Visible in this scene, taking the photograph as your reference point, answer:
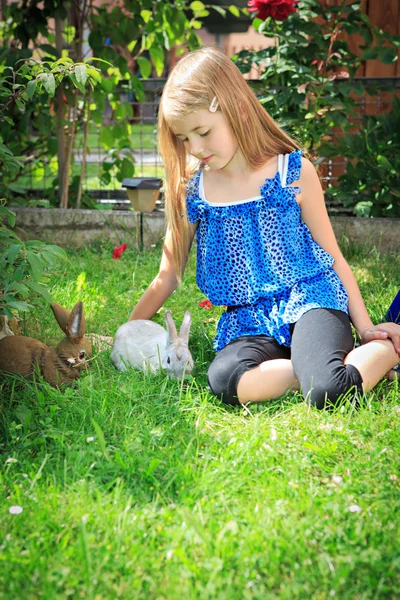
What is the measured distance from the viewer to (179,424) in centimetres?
224

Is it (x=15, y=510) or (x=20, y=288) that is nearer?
(x=15, y=510)

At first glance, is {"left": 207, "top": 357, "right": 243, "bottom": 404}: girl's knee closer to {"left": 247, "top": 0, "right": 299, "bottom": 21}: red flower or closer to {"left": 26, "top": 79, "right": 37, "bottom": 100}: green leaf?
{"left": 26, "top": 79, "right": 37, "bottom": 100}: green leaf

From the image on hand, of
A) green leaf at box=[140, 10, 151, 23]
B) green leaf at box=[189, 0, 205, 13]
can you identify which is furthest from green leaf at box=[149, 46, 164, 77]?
green leaf at box=[189, 0, 205, 13]

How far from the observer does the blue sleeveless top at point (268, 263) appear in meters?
2.59

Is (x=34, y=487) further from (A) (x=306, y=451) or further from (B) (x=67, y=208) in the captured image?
(B) (x=67, y=208)

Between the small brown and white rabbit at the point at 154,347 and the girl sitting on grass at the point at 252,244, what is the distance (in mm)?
129

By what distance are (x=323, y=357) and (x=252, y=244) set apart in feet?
1.80

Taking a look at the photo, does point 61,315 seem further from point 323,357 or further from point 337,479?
point 337,479

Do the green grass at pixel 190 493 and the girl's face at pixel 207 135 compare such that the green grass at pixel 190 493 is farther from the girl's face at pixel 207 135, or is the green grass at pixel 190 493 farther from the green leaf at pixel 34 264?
the girl's face at pixel 207 135

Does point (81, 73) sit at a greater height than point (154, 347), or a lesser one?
greater

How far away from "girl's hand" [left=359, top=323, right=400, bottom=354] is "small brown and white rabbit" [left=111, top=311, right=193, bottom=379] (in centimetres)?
64

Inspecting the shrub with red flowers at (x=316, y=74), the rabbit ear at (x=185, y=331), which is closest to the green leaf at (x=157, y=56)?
the shrub with red flowers at (x=316, y=74)

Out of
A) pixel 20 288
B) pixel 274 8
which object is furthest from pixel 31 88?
pixel 274 8

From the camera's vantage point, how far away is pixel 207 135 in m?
2.49
